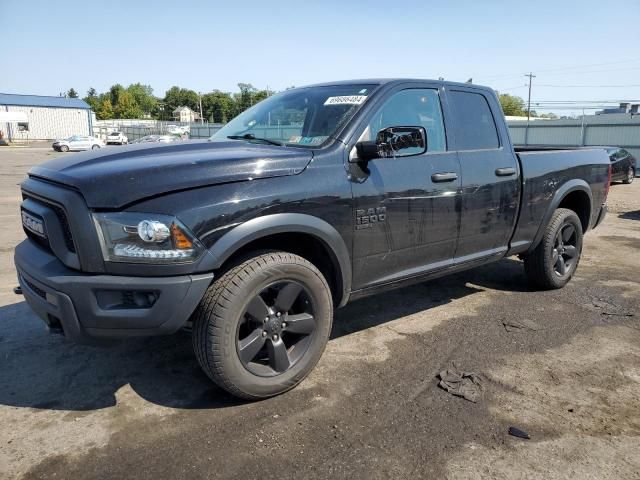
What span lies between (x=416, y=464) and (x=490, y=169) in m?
2.57

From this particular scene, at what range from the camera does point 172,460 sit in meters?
2.56

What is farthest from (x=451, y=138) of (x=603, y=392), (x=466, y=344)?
(x=603, y=392)

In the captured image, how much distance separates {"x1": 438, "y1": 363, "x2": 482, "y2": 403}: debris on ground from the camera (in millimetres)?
3222

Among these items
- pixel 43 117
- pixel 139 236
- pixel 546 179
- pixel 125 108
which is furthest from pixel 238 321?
pixel 125 108

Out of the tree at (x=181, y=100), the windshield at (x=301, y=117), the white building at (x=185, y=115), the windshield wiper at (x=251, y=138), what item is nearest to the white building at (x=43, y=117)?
the white building at (x=185, y=115)

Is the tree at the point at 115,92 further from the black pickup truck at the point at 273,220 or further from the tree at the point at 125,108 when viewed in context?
the black pickup truck at the point at 273,220

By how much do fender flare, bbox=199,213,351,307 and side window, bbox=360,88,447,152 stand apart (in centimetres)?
78

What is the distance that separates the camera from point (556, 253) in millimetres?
5262

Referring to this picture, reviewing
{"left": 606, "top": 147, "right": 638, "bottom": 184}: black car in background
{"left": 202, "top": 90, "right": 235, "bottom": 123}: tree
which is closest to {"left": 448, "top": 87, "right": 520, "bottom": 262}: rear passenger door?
{"left": 606, "top": 147, "right": 638, "bottom": 184}: black car in background

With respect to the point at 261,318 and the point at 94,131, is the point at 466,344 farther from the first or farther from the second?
the point at 94,131

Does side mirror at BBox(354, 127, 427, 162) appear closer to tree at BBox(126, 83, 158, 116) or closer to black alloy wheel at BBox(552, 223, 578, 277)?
black alloy wheel at BBox(552, 223, 578, 277)

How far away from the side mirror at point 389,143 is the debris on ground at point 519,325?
1887 mm

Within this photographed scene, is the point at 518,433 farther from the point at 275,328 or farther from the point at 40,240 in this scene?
the point at 40,240

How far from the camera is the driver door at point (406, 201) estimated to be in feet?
11.2
